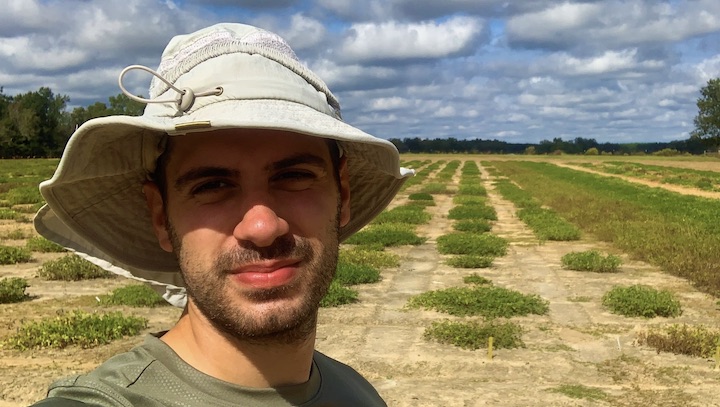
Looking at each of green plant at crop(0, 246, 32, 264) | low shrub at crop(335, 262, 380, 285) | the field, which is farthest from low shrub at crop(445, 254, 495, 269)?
green plant at crop(0, 246, 32, 264)

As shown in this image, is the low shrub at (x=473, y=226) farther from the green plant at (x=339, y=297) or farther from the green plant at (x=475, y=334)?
the green plant at (x=475, y=334)

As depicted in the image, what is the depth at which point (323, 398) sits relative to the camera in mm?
1764

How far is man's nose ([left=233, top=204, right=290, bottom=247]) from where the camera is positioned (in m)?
1.52

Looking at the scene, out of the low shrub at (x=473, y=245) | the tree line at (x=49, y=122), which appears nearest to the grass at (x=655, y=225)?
the low shrub at (x=473, y=245)

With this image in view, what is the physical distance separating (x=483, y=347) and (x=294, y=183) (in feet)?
18.2

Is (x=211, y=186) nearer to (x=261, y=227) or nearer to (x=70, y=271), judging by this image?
(x=261, y=227)

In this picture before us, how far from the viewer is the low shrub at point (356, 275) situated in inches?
385

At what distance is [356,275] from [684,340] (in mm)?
4575

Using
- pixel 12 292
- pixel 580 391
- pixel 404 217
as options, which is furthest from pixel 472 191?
pixel 580 391

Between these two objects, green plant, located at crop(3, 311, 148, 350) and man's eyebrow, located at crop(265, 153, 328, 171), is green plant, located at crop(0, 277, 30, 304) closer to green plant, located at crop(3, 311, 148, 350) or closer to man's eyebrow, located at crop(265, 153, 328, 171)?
green plant, located at crop(3, 311, 148, 350)

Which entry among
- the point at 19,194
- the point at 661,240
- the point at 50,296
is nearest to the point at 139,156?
the point at 50,296

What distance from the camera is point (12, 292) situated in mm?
8656

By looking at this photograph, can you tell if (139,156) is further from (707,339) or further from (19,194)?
(19,194)

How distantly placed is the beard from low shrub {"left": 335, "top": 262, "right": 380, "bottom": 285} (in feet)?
26.4
